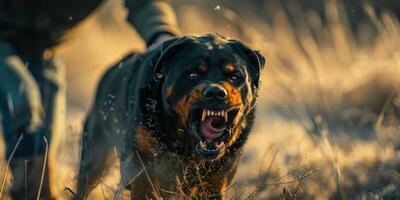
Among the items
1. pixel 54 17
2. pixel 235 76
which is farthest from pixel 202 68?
pixel 54 17

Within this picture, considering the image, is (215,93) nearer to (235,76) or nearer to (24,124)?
(235,76)

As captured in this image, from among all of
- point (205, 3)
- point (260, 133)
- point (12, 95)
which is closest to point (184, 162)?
point (12, 95)

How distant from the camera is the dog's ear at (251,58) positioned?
16.1 feet

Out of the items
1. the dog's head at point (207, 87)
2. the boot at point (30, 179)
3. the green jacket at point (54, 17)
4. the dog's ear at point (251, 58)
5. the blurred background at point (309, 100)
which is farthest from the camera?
the green jacket at point (54, 17)

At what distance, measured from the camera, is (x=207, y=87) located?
4551 mm

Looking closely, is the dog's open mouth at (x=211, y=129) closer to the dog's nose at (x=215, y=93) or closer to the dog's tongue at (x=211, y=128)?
the dog's tongue at (x=211, y=128)

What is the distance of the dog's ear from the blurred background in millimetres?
69

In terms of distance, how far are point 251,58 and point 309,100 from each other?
4502 millimetres

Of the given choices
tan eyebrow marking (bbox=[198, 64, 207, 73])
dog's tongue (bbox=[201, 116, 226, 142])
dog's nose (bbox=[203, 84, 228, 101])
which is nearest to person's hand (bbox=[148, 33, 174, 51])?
tan eyebrow marking (bbox=[198, 64, 207, 73])

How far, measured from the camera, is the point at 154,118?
4.94 meters

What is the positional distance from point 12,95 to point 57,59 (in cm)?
58

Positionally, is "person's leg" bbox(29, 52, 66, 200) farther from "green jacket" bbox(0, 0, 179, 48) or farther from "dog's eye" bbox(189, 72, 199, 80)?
"dog's eye" bbox(189, 72, 199, 80)

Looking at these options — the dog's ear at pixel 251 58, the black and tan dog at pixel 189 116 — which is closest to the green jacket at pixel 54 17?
the black and tan dog at pixel 189 116

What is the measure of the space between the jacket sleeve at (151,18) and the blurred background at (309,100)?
34 centimetres
